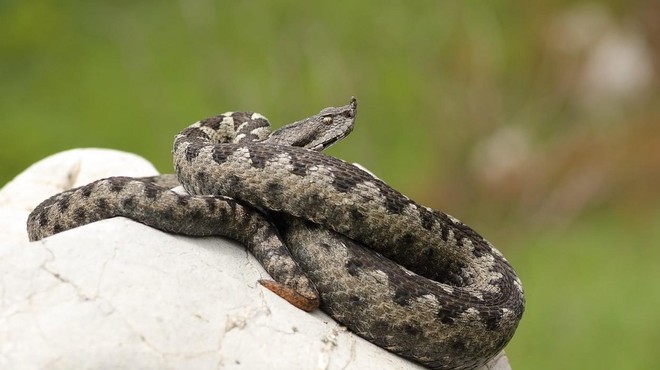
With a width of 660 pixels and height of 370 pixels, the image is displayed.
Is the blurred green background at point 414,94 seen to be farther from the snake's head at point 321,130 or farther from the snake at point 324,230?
the snake at point 324,230

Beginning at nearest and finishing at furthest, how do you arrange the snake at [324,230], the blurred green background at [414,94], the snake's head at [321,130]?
1. the snake at [324,230]
2. the snake's head at [321,130]
3. the blurred green background at [414,94]

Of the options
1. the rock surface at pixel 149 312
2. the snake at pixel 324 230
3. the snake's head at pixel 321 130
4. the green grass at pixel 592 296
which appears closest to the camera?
the rock surface at pixel 149 312

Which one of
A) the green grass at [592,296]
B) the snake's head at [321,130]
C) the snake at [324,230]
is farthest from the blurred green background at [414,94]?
the snake at [324,230]

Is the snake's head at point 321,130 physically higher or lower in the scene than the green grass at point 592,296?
lower

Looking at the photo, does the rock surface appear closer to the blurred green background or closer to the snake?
the snake

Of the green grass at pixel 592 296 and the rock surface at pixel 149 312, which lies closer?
the rock surface at pixel 149 312

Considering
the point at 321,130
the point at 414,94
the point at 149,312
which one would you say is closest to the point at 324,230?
the point at 321,130

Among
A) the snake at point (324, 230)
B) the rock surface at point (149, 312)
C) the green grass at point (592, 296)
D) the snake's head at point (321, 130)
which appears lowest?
the rock surface at point (149, 312)
